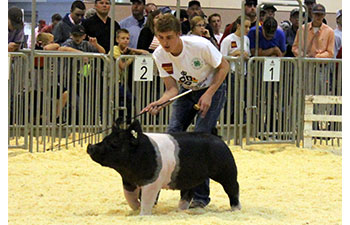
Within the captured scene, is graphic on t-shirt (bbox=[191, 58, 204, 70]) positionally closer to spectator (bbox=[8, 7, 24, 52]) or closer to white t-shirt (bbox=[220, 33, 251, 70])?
spectator (bbox=[8, 7, 24, 52])

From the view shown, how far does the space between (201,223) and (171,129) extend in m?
1.40

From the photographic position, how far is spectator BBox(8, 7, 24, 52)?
34.3 feet

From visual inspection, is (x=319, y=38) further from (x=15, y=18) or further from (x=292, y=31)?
(x=15, y=18)

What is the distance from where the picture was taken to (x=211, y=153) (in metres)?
6.47

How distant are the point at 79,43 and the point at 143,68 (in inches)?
40.0

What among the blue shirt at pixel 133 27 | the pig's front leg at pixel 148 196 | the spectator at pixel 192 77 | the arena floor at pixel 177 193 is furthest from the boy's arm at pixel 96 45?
the pig's front leg at pixel 148 196

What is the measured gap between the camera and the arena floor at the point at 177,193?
20.4ft

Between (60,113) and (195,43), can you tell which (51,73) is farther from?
(195,43)

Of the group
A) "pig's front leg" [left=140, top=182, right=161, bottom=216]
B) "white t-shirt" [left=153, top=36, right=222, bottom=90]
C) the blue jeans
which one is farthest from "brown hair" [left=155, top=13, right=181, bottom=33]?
"pig's front leg" [left=140, top=182, right=161, bottom=216]

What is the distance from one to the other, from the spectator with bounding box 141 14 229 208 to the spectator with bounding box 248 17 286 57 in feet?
16.3

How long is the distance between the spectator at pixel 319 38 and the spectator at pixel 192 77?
5.58 meters

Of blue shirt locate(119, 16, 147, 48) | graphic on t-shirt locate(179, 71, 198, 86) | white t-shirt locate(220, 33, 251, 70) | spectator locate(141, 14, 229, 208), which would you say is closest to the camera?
spectator locate(141, 14, 229, 208)

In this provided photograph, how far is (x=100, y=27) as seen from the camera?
11.3m

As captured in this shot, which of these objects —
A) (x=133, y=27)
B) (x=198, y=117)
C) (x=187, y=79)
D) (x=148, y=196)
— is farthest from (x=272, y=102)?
(x=148, y=196)
